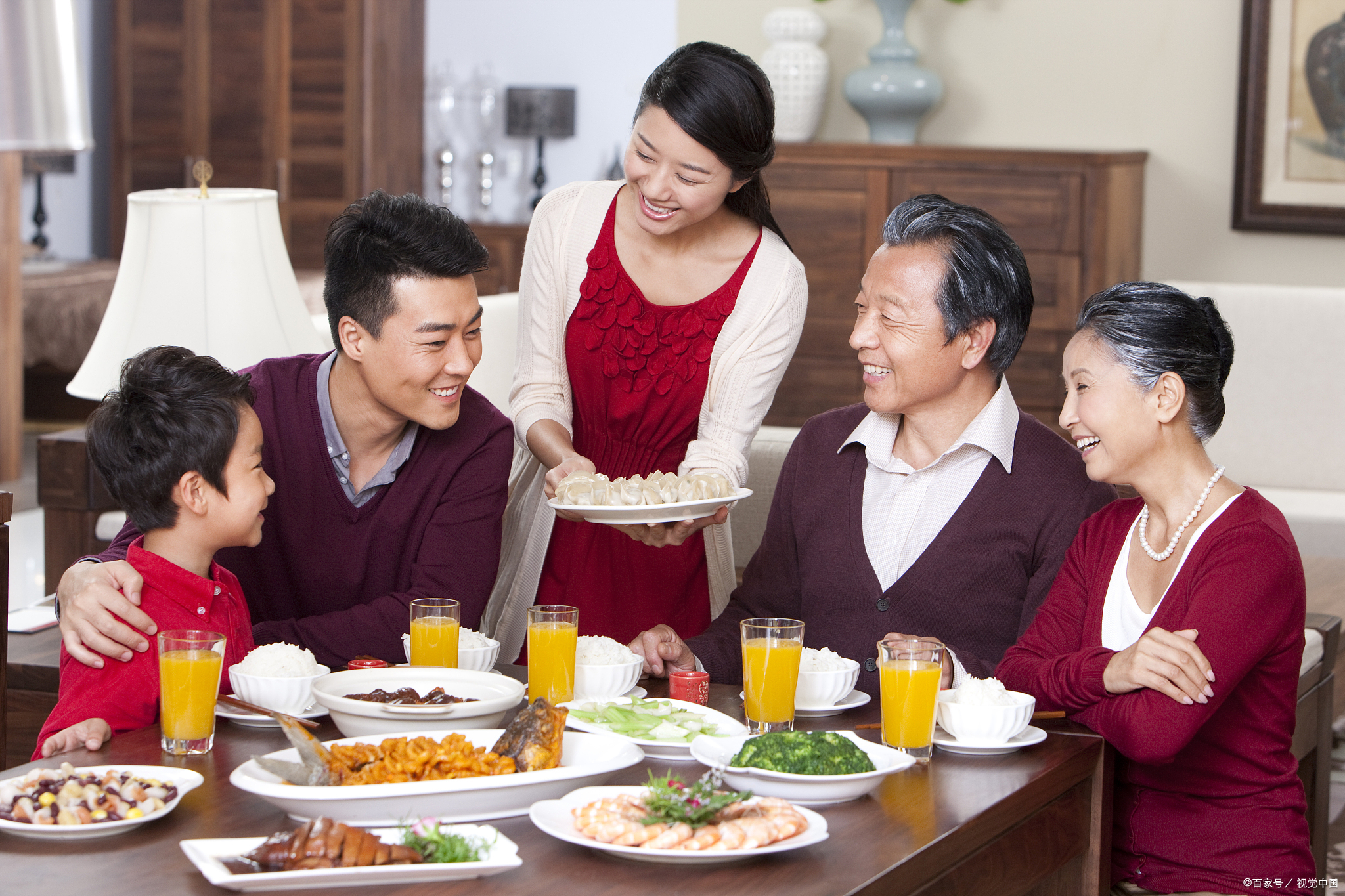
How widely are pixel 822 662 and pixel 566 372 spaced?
0.91 meters

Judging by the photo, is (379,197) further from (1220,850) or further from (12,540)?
(12,540)

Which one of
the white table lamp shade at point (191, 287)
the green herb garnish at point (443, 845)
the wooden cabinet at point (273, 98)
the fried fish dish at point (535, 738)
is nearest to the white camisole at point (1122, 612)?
the fried fish dish at point (535, 738)

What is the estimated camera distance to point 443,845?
1.24 metres

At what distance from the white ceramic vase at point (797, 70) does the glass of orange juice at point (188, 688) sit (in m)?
4.16

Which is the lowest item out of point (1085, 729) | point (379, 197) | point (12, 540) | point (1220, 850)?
point (12, 540)

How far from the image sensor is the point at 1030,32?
548 centimetres

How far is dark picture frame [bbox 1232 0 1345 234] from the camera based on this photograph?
5.17 meters

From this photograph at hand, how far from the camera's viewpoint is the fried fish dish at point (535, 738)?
4.68 ft

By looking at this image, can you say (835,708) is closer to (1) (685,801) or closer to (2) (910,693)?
(2) (910,693)

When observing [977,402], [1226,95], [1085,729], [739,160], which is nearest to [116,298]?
[739,160]

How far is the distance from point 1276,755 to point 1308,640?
40.0 inches

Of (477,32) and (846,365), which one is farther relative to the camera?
(477,32)

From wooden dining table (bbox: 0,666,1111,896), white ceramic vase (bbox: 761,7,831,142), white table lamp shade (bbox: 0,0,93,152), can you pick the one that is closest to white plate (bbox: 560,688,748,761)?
wooden dining table (bbox: 0,666,1111,896)

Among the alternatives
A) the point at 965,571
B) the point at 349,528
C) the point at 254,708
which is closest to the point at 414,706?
the point at 254,708
